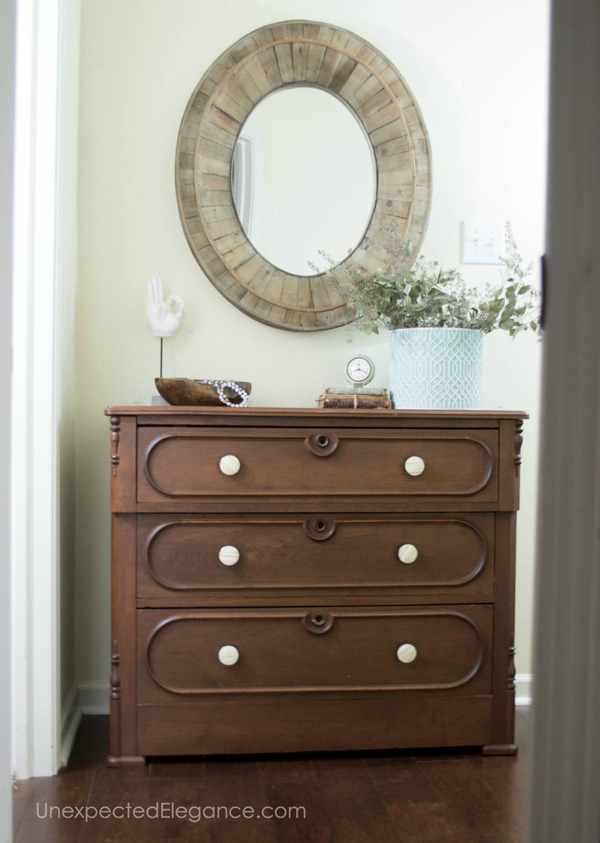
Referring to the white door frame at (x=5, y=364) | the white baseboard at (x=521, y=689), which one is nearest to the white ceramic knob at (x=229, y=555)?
the white door frame at (x=5, y=364)

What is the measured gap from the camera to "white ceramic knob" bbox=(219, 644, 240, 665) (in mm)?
1616

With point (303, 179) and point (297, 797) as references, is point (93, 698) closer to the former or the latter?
point (297, 797)

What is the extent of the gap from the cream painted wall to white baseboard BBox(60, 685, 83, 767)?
0.08 metres

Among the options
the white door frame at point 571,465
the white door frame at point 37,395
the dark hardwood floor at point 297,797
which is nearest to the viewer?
the white door frame at point 571,465

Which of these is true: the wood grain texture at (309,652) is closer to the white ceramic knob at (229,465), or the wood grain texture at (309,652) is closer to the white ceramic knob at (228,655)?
the white ceramic knob at (228,655)

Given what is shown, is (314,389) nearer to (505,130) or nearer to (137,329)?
(137,329)

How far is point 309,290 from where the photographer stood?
2.09 metres

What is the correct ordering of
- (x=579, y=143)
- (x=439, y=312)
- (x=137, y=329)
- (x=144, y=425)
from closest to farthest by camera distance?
(x=579, y=143)
(x=144, y=425)
(x=439, y=312)
(x=137, y=329)

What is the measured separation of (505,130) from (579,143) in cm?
195

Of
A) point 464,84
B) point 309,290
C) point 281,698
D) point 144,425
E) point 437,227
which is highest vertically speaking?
point 464,84

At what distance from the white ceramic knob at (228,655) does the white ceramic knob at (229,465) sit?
0.43 metres

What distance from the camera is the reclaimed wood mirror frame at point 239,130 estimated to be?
2018mm

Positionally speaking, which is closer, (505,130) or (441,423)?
(441,423)

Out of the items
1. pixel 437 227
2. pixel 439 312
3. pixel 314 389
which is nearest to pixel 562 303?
pixel 439 312
